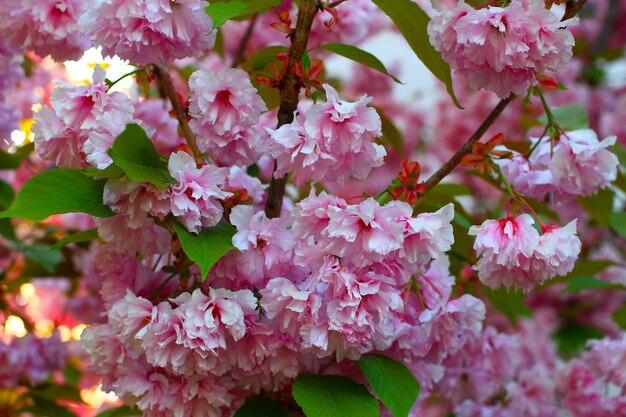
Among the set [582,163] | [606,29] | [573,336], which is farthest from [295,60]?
[606,29]

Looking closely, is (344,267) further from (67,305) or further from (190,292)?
(67,305)

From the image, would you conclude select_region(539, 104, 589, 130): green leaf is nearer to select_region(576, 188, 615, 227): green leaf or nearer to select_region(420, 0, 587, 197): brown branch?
select_region(576, 188, 615, 227): green leaf

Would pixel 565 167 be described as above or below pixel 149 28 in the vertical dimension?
below

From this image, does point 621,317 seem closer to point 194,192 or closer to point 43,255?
point 194,192

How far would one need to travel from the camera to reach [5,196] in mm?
907

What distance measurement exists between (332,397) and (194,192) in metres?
0.21

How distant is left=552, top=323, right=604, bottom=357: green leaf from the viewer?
5.79 ft

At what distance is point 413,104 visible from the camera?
7.89 feet

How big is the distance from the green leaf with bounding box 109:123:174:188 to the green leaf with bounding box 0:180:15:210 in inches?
13.2

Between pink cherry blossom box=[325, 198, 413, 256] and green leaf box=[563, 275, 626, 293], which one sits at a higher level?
pink cherry blossom box=[325, 198, 413, 256]

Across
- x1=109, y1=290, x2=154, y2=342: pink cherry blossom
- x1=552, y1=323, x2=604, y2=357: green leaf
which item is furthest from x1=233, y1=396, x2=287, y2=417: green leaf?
x1=552, y1=323, x2=604, y2=357: green leaf

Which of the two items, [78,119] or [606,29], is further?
[606,29]

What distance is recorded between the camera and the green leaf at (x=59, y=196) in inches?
22.6

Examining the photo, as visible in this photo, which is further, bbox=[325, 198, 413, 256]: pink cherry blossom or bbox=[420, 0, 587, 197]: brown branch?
bbox=[420, 0, 587, 197]: brown branch
